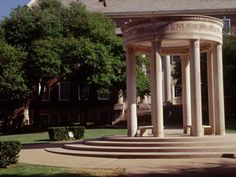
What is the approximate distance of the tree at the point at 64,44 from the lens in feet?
154

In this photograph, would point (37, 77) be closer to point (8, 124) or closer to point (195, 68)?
point (8, 124)

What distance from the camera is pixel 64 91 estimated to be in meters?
65.0

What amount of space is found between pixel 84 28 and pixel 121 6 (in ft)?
75.0

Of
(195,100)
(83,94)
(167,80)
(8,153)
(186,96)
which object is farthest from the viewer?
(167,80)

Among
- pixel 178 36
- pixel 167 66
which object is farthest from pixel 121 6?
pixel 178 36

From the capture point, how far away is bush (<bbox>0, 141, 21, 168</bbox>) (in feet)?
56.2

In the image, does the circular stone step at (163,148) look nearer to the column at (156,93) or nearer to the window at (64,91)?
the column at (156,93)

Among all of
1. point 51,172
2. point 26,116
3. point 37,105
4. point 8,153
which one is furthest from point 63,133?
point 26,116

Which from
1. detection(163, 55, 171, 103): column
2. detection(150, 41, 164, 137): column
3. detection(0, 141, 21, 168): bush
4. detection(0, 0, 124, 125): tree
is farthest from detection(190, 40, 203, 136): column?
detection(163, 55, 171, 103): column

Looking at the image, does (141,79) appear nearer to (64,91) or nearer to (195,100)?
(64,91)

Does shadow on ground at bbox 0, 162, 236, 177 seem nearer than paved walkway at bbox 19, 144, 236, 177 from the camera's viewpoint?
Yes

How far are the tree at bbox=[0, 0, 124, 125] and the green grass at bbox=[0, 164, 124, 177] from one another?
3028 centimetres

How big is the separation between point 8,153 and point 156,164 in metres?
5.49

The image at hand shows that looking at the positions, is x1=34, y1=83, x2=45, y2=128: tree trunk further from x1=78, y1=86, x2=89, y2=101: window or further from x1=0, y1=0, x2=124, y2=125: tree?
x1=78, y1=86, x2=89, y2=101: window
